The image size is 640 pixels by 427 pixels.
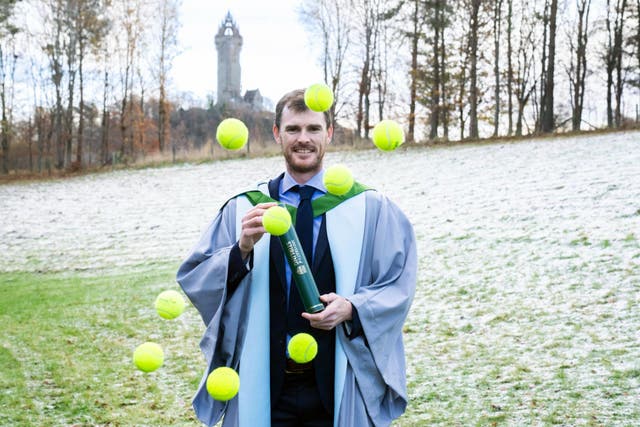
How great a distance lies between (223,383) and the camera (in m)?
2.31

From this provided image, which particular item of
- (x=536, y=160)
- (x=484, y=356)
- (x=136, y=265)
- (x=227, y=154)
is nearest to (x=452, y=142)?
(x=536, y=160)

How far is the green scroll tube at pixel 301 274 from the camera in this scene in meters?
2.19

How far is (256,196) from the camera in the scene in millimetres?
2635

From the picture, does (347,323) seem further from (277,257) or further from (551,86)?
(551,86)

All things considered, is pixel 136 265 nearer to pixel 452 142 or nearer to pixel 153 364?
pixel 153 364

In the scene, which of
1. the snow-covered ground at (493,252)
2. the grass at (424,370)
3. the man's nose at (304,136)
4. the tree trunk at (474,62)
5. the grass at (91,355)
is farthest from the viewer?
the tree trunk at (474,62)

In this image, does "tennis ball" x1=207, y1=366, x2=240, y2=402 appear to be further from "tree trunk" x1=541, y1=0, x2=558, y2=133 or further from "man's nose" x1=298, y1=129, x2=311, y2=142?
"tree trunk" x1=541, y1=0, x2=558, y2=133

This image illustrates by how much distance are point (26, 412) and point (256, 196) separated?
435cm

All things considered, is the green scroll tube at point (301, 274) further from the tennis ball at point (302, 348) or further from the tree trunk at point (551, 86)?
the tree trunk at point (551, 86)

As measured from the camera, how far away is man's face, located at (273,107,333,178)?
2.48m

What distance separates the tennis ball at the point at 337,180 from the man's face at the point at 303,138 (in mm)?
129

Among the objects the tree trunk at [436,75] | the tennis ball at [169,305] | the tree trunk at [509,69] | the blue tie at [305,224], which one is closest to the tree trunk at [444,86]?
the tree trunk at [436,75]

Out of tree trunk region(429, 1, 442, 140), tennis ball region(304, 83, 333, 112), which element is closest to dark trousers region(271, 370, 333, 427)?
tennis ball region(304, 83, 333, 112)

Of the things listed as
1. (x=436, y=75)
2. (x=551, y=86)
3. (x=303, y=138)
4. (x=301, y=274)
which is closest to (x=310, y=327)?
(x=301, y=274)
